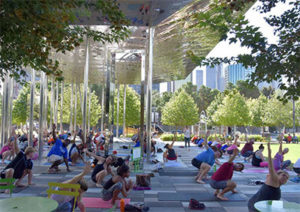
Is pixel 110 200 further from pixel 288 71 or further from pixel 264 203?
pixel 288 71

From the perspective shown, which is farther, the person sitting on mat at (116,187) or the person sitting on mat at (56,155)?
the person sitting on mat at (56,155)

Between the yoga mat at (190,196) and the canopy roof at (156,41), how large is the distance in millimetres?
6167

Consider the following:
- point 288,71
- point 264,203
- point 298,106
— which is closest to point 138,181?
point 264,203

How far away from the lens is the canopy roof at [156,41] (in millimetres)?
10711

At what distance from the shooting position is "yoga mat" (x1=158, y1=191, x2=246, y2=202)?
7004 mm

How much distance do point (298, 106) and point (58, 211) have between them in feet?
145

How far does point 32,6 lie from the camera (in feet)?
13.3

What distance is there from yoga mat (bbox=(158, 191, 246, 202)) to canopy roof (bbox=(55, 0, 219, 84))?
6167 mm

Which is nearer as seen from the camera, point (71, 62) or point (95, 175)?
point (95, 175)

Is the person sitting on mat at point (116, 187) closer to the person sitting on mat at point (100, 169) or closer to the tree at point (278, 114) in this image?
the person sitting on mat at point (100, 169)

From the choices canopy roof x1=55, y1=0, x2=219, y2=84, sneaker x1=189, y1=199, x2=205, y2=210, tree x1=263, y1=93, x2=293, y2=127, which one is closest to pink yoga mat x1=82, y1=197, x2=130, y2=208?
sneaker x1=189, y1=199, x2=205, y2=210

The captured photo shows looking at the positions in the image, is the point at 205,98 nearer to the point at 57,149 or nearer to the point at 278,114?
the point at 278,114

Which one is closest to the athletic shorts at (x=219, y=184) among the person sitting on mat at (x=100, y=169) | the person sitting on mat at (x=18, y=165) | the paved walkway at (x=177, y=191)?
the paved walkway at (x=177, y=191)

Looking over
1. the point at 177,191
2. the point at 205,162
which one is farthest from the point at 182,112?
the point at 177,191
